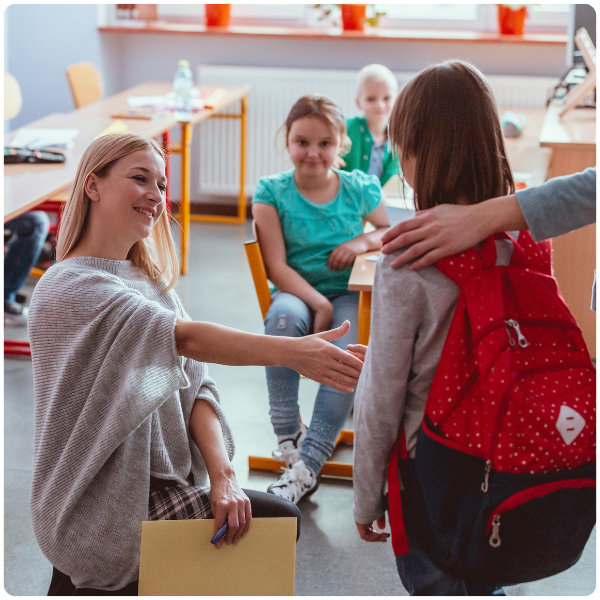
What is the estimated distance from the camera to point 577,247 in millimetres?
2861

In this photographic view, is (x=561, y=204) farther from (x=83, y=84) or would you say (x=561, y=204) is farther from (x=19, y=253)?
(x=83, y=84)

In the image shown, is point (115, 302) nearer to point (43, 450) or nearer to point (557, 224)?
point (43, 450)

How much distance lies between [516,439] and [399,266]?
260 millimetres

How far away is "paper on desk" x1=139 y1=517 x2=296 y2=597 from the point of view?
3.35 feet

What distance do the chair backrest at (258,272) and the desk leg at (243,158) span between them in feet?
9.38

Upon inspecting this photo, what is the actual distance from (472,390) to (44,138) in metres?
2.73

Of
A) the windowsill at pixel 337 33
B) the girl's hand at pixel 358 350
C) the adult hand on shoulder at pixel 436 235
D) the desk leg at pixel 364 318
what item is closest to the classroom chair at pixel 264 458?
the desk leg at pixel 364 318

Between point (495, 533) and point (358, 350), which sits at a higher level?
point (358, 350)

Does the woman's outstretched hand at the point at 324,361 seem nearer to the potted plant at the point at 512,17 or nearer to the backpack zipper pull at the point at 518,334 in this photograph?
the backpack zipper pull at the point at 518,334

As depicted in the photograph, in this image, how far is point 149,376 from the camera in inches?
43.4

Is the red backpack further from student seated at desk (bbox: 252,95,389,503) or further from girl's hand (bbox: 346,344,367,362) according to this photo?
student seated at desk (bbox: 252,95,389,503)

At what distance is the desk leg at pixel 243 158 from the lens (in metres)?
4.91

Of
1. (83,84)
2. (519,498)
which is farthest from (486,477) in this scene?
(83,84)

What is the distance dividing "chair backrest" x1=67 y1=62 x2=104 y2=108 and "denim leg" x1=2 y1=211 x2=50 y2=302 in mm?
1149
